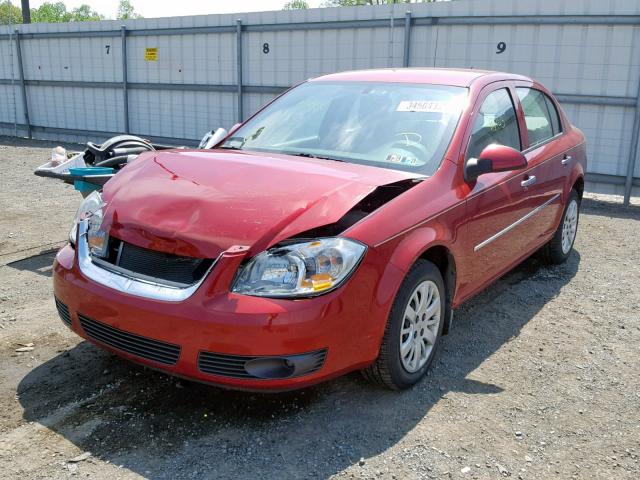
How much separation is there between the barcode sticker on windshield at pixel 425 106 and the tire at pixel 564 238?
2.17 m

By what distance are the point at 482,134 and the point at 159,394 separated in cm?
244

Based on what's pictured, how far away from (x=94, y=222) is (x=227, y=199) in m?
0.76

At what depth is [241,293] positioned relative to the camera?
2662 millimetres

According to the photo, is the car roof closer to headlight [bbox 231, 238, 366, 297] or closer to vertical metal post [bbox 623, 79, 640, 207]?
headlight [bbox 231, 238, 366, 297]

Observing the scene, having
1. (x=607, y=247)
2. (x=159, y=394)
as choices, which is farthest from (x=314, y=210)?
(x=607, y=247)

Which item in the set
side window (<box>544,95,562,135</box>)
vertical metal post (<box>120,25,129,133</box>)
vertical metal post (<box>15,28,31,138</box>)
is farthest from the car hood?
vertical metal post (<box>15,28,31,138</box>)

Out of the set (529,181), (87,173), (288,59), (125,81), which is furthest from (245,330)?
(125,81)

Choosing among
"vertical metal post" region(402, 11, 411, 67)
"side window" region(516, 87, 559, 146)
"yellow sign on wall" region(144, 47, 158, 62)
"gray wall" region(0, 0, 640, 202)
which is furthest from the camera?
"yellow sign on wall" region(144, 47, 158, 62)

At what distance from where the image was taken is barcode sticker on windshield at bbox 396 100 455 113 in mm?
3832

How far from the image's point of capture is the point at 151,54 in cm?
1361

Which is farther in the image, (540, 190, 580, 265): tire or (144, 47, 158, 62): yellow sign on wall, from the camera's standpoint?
(144, 47, 158, 62): yellow sign on wall

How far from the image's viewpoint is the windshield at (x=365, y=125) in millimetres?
3625

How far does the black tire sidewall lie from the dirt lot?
0.10 m

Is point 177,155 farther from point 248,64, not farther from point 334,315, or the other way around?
point 248,64
